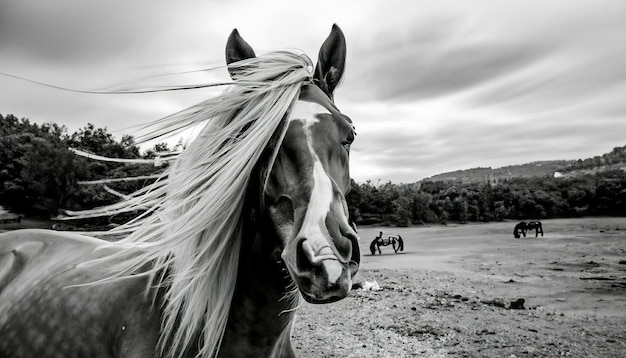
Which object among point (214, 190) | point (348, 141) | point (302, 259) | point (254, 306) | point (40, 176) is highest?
point (40, 176)

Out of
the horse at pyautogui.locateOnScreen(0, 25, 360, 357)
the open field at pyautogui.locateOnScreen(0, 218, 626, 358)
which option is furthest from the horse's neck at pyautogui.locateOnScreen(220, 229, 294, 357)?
the open field at pyautogui.locateOnScreen(0, 218, 626, 358)

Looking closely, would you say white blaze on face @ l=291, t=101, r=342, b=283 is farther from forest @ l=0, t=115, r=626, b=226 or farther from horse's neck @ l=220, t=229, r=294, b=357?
forest @ l=0, t=115, r=626, b=226

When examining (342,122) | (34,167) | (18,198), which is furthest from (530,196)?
(18,198)

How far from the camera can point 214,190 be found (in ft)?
4.20

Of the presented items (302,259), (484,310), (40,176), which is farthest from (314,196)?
(40,176)

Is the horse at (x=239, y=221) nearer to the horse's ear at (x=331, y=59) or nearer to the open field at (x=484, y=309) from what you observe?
the horse's ear at (x=331, y=59)

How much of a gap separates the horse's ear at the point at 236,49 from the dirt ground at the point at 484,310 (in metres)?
4.09

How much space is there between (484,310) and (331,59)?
6102mm

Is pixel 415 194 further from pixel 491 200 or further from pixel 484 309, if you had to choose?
pixel 484 309

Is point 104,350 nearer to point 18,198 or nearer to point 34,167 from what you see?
point 34,167

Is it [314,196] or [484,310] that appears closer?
[314,196]

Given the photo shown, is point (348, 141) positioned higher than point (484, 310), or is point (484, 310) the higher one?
point (348, 141)

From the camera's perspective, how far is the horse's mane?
1279 millimetres

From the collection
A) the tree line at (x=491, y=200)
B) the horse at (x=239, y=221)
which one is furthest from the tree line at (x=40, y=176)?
the horse at (x=239, y=221)
